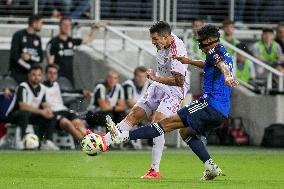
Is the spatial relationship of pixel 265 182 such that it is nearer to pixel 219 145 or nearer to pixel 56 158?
pixel 56 158

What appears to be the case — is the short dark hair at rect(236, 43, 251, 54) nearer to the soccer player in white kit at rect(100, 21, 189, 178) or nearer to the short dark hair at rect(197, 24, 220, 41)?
the soccer player in white kit at rect(100, 21, 189, 178)

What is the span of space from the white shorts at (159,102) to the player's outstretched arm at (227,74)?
1.51m

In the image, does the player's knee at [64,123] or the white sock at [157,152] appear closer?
the white sock at [157,152]

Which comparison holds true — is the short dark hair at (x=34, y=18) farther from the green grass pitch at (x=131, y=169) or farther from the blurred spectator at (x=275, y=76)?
the blurred spectator at (x=275, y=76)

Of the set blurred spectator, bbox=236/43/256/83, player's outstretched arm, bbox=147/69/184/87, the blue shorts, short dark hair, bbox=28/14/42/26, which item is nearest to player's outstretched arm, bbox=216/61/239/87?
the blue shorts

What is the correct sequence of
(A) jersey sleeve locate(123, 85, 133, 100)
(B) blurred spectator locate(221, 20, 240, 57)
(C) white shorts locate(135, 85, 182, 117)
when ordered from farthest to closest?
(B) blurred spectator locate(221, 20, 240, 57) → (A) jersey sleeve locate(123, 85, 133, 100) → (C) white shorts locate(135, 85, 182, 117)

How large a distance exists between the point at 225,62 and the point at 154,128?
4.14 ft

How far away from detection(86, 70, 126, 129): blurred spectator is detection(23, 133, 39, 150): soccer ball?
5.02 ft

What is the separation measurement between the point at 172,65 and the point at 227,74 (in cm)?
158

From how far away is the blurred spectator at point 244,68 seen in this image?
26.1m

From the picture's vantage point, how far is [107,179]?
14.6 metres

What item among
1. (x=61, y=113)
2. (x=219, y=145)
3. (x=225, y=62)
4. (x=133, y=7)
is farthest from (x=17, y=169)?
(x=133, y=7)

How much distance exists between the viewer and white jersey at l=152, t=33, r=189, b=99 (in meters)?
15.6

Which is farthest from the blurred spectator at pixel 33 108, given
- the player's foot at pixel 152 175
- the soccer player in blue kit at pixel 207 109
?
the soccer player in blue kit at pixel 207 109
